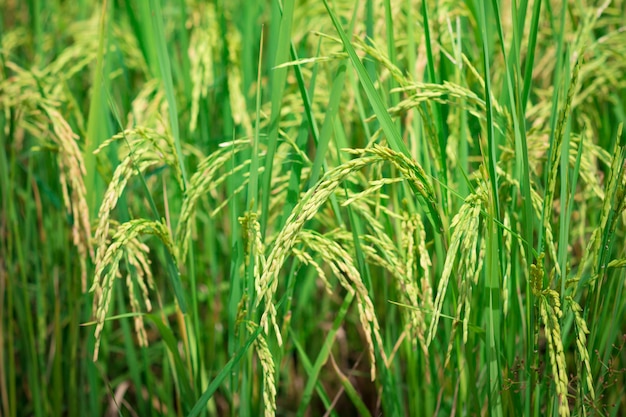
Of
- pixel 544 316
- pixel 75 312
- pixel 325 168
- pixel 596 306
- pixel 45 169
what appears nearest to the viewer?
pixel 544 316

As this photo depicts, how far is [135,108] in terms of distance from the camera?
155 cm

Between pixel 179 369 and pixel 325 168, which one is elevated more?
pixel 325 168

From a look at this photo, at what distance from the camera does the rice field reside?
1.01 meters

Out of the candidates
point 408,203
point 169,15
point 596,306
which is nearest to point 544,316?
point 596,306

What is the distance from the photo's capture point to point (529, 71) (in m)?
1.11

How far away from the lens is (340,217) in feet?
3.80

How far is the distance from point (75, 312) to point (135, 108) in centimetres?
48

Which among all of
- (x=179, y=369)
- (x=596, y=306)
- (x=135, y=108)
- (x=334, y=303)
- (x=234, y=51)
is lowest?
(x=334, y=303)

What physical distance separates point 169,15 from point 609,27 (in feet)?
4.28

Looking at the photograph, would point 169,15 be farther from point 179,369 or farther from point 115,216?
point 179,369

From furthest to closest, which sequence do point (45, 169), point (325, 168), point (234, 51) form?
point (45, 169) < point (234, 51) < point (325, 168)

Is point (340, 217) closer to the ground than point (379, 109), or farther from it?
closer to the ground

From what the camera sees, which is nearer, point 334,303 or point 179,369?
point 179,369

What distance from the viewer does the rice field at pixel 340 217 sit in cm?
101
